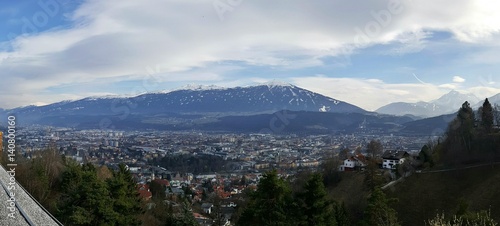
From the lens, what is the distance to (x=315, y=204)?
10375 mm

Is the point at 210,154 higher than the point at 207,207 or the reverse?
higher

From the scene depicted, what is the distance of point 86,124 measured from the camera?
393ft

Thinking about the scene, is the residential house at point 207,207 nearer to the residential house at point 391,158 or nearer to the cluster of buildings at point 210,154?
the cluster of buildings at point 210,154

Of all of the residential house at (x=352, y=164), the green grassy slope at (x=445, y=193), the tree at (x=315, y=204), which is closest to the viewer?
the tree at (x=315, y=204)

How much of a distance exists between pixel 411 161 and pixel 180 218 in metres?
21.9

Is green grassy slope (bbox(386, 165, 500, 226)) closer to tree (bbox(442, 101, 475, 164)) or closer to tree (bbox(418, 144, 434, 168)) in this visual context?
tree (bbox(418, 144, 434, 168))

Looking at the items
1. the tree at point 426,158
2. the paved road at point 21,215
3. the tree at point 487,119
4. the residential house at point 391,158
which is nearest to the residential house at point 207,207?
the residential house at point 391,158

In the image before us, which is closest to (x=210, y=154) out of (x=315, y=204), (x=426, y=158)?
(x=426, y=158)

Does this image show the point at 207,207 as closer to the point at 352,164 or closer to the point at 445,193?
the point at 352,164

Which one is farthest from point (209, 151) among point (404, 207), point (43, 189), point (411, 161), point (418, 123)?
point (418, 123)

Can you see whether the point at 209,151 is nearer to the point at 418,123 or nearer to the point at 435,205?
the point at 435,205

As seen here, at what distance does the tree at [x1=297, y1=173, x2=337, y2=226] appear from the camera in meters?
10.4

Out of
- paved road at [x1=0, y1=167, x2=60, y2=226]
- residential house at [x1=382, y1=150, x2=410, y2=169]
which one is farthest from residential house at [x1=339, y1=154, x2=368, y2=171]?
paved road at [x1=0, y1=167, x2=60, y2=226]

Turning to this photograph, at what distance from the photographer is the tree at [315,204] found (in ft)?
34.0
